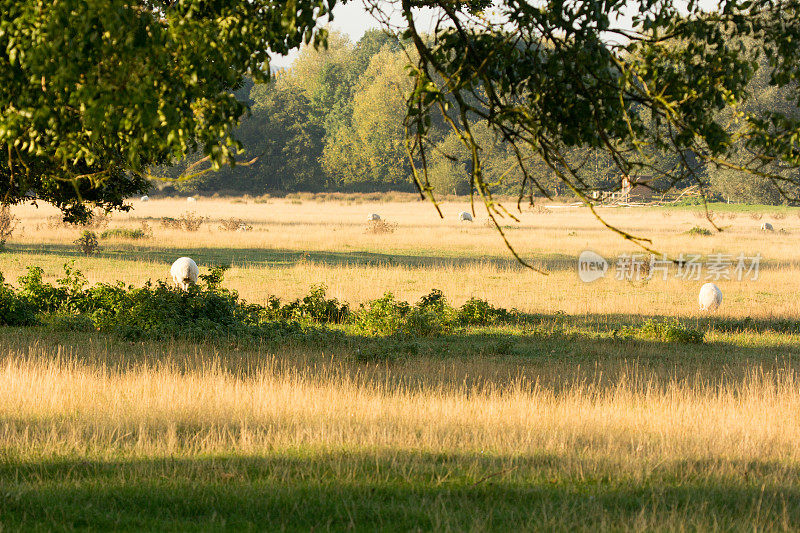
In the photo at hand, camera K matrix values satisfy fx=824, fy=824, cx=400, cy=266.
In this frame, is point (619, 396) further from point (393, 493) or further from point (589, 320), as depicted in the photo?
point (589, 320)

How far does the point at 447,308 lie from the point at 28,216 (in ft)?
144

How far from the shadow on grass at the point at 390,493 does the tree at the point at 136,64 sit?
273cm

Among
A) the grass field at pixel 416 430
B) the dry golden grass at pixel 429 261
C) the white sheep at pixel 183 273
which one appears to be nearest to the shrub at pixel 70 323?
the grass field at pixel 416 430

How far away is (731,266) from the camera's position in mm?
35312

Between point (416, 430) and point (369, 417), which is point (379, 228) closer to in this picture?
point (369, 417)

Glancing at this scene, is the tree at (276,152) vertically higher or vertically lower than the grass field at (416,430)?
higher

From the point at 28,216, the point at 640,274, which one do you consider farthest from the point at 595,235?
the point at 28,216

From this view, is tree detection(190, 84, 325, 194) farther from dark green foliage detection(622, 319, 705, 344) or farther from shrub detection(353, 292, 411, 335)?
dark green foliage detection(622, 319, 705, 344)

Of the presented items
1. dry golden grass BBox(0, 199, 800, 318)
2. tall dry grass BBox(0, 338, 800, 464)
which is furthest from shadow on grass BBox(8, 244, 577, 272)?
tall dry grass BBox(0, 338, 800, 464)

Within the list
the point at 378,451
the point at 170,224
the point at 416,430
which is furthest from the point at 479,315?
the point at 170,224

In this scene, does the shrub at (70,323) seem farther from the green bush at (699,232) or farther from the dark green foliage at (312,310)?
the green bush at (699,232)
